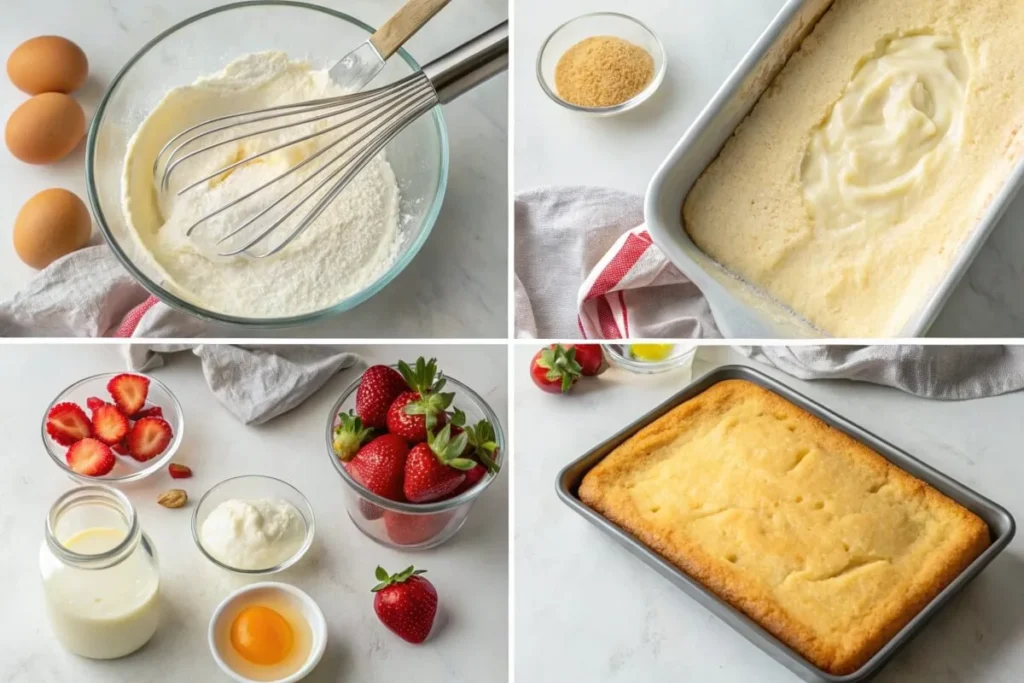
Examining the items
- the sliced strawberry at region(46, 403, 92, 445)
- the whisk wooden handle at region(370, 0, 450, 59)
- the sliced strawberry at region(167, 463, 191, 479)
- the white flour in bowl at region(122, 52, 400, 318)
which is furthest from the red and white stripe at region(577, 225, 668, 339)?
the sliced strawberry at region(46, 403, 92, 445)

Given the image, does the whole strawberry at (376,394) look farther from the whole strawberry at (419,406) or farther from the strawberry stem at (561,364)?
the strawberry stem at (561,364)

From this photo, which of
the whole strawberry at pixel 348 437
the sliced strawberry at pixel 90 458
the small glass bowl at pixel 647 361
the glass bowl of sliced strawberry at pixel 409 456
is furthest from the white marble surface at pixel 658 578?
the sliced strawberry at pixel 90 458

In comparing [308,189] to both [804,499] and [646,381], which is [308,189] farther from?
[804,499]

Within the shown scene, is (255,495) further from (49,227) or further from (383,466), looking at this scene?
(49,227)

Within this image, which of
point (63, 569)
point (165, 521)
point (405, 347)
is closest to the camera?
point (63, 569)

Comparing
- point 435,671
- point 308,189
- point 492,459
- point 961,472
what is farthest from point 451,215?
point 961,472

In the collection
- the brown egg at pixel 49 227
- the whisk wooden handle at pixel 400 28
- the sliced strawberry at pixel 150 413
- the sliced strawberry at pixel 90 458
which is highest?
the whisk wooden handle at pixel 400 28
